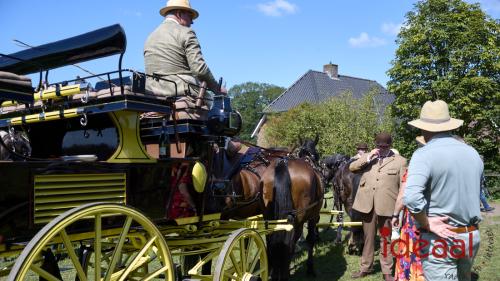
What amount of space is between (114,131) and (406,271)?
8.79 feet

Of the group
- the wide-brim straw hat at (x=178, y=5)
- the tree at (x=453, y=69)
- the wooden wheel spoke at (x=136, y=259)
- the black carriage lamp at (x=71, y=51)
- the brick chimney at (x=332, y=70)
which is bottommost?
the wooden wheel spoke at (x=136, y=259)

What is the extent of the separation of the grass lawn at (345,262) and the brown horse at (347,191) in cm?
22

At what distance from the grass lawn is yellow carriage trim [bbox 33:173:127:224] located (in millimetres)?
3702

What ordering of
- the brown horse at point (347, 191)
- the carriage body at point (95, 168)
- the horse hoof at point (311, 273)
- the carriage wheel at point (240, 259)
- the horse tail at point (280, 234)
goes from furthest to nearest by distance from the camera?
the brown horse at point (347, 191), the horse hoof at point (311, 273), the horse tail at point (280, 234), the carriage wheel at point (240, 259), the carriage body at point (95, 168)

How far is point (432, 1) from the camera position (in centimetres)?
2106

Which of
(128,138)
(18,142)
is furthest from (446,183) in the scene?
(18,142)

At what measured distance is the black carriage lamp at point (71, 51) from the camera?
10.9 feet

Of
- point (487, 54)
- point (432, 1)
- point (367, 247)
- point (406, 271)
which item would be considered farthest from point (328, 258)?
point (432, 1)

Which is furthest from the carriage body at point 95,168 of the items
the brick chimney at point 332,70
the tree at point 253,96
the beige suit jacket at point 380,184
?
the tree at point 253,96

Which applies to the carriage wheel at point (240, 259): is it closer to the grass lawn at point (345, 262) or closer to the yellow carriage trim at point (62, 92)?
the yellow carriage trim at point (62, 92)

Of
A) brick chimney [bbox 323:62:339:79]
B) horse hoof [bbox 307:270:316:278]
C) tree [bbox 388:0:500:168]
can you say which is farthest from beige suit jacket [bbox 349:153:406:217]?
brick chimney [bbox 323:62:339:79]

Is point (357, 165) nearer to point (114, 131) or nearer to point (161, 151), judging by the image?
point (161, 151)

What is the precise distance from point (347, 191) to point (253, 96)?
70.7 m

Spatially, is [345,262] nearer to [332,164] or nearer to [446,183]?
[332,164]
